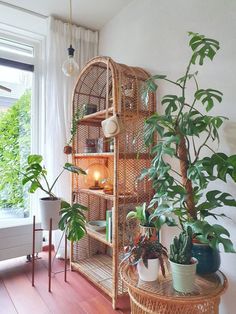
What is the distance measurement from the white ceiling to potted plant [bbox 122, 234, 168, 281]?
2.11m

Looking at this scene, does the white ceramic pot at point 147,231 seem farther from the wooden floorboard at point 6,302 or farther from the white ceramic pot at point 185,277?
the wooden floorboard at point 6,302

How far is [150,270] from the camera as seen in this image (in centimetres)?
128

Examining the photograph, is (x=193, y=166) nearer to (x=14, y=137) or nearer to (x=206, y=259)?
(x=206, y=259)

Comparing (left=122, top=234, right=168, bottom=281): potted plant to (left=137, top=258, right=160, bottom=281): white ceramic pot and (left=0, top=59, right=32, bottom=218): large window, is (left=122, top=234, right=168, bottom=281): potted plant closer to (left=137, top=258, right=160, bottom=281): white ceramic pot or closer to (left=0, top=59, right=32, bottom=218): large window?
(left=137, top=258, right=160, bottom=281): white ceramic pot

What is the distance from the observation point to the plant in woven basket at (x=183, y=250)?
120 centimetres

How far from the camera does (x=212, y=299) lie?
1.17m

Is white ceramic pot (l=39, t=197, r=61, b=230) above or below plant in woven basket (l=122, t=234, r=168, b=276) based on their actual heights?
above

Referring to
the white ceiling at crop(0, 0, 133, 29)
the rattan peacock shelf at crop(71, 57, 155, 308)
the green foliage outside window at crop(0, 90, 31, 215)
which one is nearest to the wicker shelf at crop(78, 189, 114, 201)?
the rattan peacock shelf at crop(71, 57, 155, 308)

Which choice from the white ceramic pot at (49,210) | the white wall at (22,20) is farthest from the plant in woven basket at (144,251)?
the white wall at (22,20)

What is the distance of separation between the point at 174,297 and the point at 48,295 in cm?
118

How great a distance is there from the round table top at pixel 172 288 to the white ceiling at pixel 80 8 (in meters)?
2.28

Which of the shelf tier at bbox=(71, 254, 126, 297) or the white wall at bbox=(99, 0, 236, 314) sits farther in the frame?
the shelf tier at bbox=(71, 254, 126, 297)

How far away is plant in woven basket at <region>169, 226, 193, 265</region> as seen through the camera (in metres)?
1.20

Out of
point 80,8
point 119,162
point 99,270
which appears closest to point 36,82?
point 80,8
